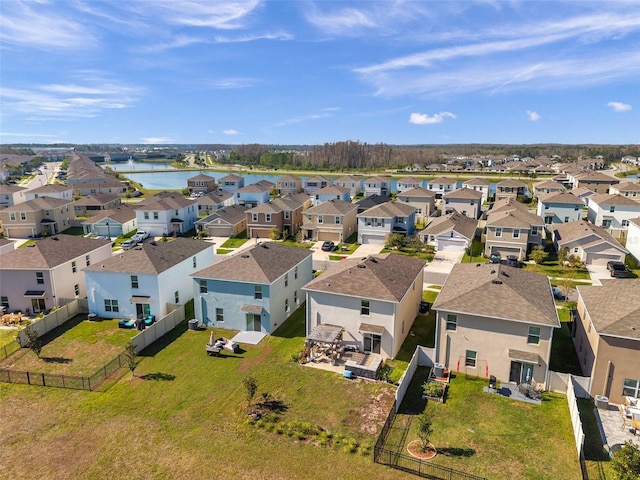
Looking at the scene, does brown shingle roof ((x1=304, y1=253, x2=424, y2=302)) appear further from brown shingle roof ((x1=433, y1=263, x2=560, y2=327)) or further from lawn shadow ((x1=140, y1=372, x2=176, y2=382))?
lawn shadow ((x1=140, y1=372, x2=176, y2=382))

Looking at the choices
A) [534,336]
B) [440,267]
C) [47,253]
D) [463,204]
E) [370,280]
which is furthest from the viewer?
[463,204]

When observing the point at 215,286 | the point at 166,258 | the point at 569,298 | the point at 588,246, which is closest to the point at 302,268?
the point at 215,286

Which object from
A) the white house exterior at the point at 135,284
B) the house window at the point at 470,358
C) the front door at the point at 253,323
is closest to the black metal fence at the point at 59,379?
the white house exterior at the point at 135,284

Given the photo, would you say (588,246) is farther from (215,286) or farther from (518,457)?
(215,286)

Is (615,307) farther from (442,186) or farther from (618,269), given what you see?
(442,186)

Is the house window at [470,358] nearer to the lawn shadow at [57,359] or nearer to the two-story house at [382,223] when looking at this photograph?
the lawn shadow at [57,359]

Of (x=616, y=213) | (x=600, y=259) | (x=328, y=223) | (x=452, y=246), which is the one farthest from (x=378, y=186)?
(x=600, y=259)
